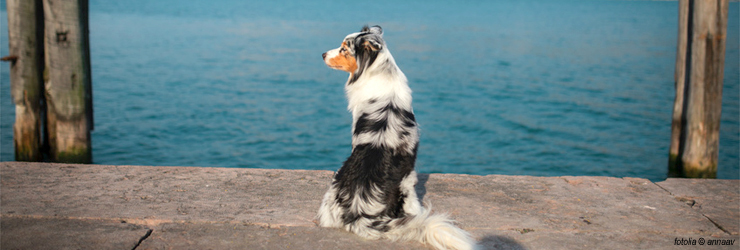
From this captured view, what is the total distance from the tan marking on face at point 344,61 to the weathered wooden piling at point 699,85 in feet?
14.7

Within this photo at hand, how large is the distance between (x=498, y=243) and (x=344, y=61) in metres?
1.57

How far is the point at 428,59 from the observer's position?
868 inches

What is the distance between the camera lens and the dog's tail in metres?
3.08

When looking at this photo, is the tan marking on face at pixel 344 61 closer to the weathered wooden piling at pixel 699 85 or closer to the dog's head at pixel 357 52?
the dog's head at pixel 357 52

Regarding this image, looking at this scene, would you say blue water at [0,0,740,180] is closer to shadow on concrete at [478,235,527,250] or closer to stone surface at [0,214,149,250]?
shadow on concrete at [478,235,527,250]

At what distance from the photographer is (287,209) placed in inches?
155

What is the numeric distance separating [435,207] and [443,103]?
1170 cm

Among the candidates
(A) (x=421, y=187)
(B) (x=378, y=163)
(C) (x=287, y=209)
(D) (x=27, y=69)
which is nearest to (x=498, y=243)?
(B) (x=378, y=163)

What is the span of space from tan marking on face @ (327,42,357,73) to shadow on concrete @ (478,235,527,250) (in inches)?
56.6

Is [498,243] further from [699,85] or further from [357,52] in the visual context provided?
[699,85]

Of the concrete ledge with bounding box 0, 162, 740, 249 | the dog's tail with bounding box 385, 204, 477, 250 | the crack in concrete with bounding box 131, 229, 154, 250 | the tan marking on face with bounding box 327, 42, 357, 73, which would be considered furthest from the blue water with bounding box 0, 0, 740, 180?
the crack in concrete with bounding box 131, 229, 154, 250

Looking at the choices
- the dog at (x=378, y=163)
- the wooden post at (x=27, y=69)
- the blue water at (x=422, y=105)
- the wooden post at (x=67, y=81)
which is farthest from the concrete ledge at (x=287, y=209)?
the blue water at (x=422, y=105)

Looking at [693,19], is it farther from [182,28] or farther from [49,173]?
[182,28]

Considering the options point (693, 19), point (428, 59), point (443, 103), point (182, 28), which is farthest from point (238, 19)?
point (693, 19)
